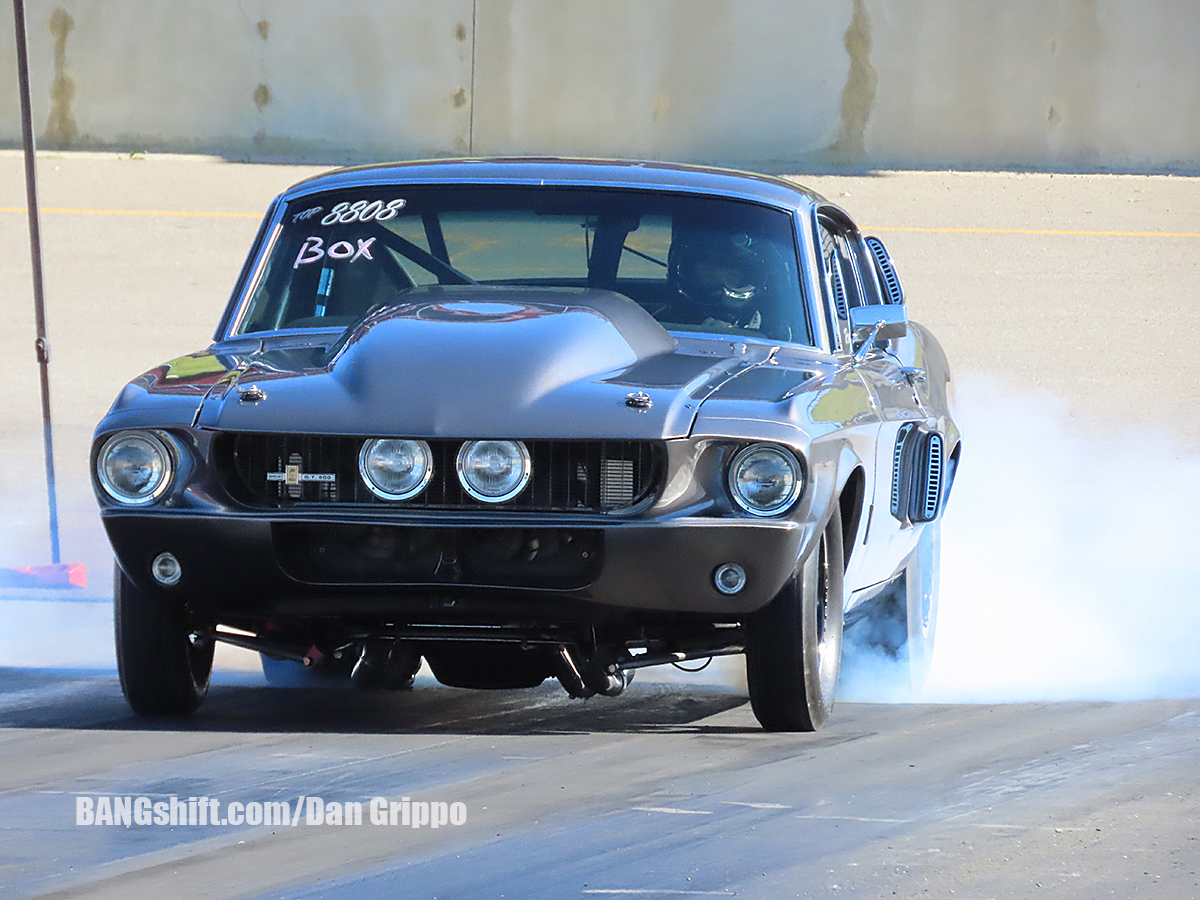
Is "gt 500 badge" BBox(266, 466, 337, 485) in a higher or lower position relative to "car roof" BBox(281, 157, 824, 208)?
lower

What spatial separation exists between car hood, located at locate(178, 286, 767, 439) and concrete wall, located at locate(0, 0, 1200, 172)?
17.4m

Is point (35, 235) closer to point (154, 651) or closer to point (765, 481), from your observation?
point (154, 651)

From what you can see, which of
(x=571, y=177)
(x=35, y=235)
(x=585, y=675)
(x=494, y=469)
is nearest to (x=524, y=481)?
(x=494, y=469)

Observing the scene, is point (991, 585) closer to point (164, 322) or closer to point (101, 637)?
point (101, 637)

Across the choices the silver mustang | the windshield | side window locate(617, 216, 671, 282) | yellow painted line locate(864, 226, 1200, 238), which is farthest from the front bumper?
yellow painted line locate(864, 226, 1200, 238)

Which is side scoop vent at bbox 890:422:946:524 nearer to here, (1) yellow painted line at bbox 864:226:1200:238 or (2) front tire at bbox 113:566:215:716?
(2) front tire at bbox 113:566:215:716

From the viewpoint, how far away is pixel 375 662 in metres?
5.55

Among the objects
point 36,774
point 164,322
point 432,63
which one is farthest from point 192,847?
point 432,63

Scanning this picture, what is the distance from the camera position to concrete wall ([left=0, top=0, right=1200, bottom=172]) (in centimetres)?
2272

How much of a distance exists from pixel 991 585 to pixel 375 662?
162 inches

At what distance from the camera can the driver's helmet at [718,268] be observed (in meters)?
6.05

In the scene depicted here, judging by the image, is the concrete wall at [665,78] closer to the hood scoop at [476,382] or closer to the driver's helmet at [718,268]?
the driver's helmet at [718,268]

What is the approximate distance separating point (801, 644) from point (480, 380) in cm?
100

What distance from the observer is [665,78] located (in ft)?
74.6
